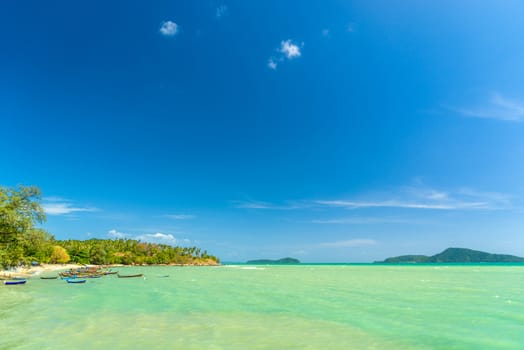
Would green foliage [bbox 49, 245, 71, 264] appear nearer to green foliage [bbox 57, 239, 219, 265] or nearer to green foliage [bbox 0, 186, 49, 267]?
green foliage [bbox 57, 239, 219, 265]

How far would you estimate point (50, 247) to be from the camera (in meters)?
101

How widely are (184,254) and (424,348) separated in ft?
563

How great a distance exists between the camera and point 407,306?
76.6 ft

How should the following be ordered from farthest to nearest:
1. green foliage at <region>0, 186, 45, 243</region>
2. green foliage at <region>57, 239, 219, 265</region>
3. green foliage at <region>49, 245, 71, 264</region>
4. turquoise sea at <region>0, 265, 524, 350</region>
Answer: green foliage at <region>57, 239, 219, 265</region>, green foliage at <region>49, 245, 71, 264</region>, green foliage at <region>0, 186, 45, 243</region>, turquoise sea at <region>0, 265, 524, 350</region>

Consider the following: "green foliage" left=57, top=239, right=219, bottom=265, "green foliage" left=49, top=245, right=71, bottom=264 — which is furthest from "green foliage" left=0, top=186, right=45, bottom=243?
"green foliage" left=57, top=239, right=219, bottom=265

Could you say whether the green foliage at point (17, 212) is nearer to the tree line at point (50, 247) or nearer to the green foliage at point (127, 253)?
the tree line at point (50, 247)

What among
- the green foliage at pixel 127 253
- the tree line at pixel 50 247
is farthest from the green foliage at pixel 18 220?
the green foliage at pixel 127 253

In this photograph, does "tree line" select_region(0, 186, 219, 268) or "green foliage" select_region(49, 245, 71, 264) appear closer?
"tree line" select_region(0, 186, 219, 268)

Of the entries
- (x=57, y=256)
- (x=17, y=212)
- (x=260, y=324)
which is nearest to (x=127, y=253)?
(x=57, y=256)

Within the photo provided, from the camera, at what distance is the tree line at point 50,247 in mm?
35781

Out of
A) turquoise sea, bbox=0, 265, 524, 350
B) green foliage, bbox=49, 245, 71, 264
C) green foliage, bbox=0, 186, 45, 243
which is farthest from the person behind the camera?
green foliage, bbox=49, 245, 71, 264

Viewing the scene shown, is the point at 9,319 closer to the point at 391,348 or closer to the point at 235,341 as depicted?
the point at 235,341

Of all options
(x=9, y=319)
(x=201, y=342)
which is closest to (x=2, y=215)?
(x=9, y=319)

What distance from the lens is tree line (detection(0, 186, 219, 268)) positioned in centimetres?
3578
